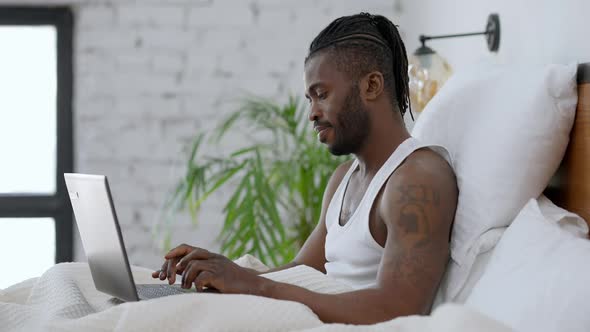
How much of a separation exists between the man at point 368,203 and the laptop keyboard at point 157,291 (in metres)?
0.04

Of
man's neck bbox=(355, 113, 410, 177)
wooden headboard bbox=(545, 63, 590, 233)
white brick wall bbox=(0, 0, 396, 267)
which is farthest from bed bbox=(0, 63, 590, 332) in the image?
white brick wall bbox=(0, 0, 396, 267)

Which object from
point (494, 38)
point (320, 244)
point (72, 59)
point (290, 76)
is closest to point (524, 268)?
point (320, 244)

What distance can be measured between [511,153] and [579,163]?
0.38ft

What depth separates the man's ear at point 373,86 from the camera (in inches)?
68.5

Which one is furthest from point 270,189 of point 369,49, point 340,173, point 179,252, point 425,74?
point 179,252

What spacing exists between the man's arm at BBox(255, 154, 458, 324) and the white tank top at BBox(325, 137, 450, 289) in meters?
0.07

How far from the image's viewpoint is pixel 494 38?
221 cm

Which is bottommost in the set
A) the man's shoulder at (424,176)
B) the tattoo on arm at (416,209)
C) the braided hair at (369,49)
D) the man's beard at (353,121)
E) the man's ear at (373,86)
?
the tattoo on arm at (416,209)

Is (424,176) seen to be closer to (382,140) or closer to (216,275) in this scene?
(382,140)

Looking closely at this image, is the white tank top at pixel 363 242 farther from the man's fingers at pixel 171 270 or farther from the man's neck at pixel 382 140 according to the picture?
the man's fingers at pixel 171 270

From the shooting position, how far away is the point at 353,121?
1737 mm

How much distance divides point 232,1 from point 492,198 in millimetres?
2200

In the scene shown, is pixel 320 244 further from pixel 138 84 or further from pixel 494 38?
pixel 138 84

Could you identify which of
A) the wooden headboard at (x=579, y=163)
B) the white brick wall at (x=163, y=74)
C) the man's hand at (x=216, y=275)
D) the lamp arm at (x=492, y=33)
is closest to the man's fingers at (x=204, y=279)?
the man's hand at (x=216, y=275)
